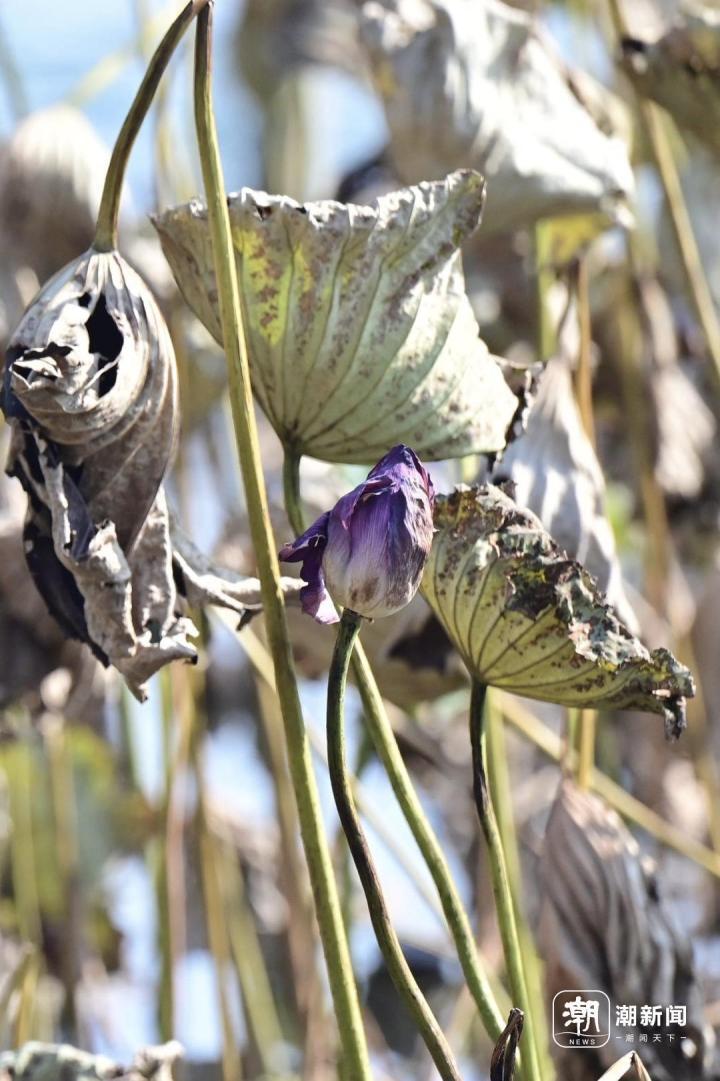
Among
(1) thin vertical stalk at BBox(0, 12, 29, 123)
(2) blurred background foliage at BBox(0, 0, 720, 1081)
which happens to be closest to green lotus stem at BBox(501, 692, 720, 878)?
(2) blurred background foliage at BBox(0, 0, 720, 1081)

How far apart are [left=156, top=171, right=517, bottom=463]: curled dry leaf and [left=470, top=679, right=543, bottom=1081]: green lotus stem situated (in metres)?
0.10

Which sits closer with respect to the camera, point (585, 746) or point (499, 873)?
point (499, 873)

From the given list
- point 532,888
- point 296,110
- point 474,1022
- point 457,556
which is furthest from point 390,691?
point 296,110

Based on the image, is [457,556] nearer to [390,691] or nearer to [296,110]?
[390,691]

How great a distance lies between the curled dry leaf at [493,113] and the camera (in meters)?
0.79

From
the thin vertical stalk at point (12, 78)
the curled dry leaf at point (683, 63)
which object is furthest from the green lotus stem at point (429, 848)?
the thin vertical stalk at point (12, 78)

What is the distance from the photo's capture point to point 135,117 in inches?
19.2

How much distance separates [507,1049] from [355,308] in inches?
9.8

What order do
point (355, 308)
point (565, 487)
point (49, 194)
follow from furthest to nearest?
point (49, 194)
point (565, 487)
point (355, 308)

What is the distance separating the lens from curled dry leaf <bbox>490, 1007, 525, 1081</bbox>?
1.42 feet

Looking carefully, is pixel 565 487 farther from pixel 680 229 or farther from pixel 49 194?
pixel 49 194

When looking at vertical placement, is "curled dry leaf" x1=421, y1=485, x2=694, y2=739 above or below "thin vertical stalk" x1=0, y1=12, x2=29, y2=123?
below

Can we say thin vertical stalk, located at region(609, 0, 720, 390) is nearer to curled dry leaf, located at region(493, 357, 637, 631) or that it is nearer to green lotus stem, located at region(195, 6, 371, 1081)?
curled dry leaf, located at region(493, 357, 637, 631)

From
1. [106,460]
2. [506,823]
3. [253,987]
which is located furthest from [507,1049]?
[253,987]
